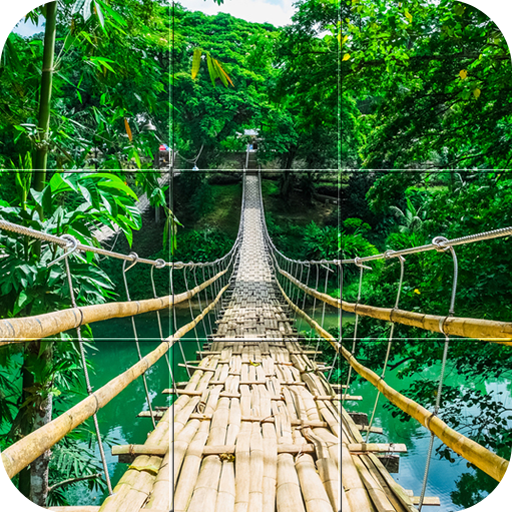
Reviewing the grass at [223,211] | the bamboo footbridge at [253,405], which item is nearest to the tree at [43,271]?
the bamboo footbridge at [253,405]

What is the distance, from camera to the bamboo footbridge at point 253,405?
37.1 inches

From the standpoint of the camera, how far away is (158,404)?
1.43 metres

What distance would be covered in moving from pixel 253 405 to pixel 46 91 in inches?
53.0

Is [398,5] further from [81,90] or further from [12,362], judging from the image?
[12,362]

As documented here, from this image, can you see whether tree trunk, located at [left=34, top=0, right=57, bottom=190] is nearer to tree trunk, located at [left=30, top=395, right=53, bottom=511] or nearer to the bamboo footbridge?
the bamboo footbridge

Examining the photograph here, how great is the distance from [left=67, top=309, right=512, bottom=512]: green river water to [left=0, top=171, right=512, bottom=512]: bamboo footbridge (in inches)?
1.8

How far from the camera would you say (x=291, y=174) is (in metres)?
1.63

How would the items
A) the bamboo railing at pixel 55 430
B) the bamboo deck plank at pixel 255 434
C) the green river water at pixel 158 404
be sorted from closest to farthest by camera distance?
the bamboo railing at pixel 55 430 → the bamboo deck plank at pixel 255 434 → the green river water at pixel 158 404

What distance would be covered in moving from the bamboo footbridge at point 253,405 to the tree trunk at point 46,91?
1.15ft

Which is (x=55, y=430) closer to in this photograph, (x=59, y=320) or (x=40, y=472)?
(x=59, y=320)

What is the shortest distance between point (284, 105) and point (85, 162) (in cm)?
81

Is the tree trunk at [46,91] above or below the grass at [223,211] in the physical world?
above

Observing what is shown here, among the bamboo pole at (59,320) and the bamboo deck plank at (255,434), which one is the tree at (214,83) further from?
the bamboo pole at (59,320)

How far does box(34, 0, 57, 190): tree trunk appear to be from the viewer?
5.07 ft
